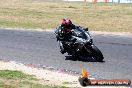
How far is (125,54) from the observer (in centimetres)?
1830

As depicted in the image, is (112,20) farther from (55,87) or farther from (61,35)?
(55,87)

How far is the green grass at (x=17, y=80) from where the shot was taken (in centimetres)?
1173

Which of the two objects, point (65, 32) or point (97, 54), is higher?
point (65, 32)

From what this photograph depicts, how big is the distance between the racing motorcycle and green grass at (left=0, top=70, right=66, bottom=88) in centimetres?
381

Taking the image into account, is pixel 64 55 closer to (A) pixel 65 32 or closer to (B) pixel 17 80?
(A) pixel 65 32

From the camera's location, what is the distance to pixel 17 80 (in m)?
12.5

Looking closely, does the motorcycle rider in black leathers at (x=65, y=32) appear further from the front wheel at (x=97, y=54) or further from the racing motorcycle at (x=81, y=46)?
the front wheel at (x=97, y=54)

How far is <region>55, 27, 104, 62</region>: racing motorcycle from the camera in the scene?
16656mm

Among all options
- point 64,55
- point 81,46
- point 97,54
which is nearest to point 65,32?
point 81,46

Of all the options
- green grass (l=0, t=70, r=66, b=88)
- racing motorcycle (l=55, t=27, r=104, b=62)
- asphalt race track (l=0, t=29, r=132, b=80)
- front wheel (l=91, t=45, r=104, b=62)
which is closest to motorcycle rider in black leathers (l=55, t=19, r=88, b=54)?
racing motorcycle (l=55, t=27, r=104, b=62)

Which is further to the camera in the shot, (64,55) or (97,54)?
(64,55)

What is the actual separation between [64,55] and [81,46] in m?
1.57

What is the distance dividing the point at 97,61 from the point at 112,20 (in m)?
19.5

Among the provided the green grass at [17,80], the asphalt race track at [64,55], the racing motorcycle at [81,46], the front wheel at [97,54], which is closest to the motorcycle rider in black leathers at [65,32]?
the racing motorcycle at [81,46]
